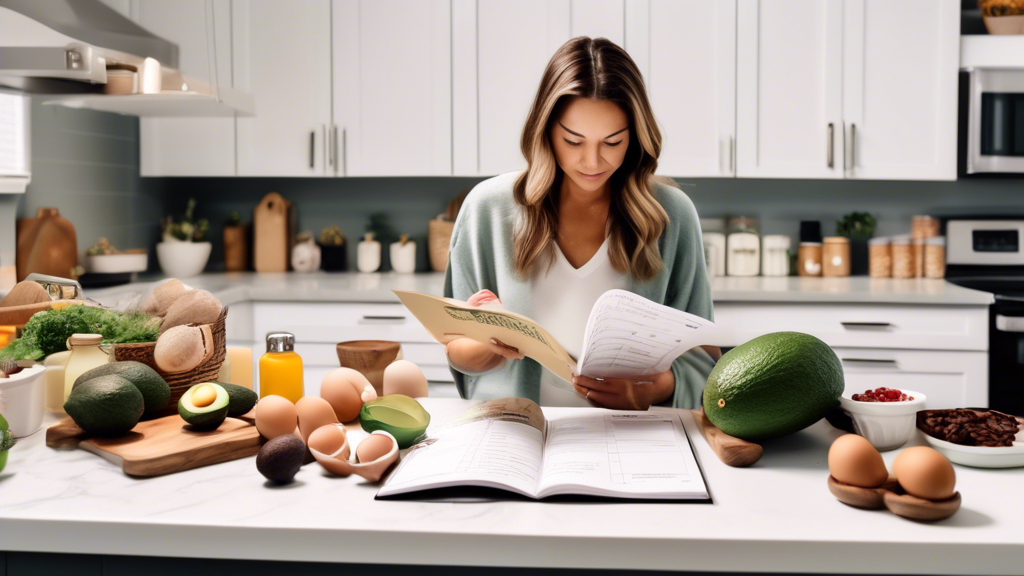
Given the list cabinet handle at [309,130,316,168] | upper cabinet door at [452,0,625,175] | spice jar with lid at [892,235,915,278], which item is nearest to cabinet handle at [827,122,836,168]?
spice jar with lid at [892,235,915,278]

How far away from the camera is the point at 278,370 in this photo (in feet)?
3.80

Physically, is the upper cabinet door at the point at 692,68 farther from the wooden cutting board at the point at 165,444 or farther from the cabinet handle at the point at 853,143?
the wooden cutting board at the point at 165,444

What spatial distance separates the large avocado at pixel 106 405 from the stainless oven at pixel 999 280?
8.59 ft

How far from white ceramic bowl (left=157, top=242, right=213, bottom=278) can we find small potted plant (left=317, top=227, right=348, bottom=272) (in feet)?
1.60

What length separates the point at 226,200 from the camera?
360cm

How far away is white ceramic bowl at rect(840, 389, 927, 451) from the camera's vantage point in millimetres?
974

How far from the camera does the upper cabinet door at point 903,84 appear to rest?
9.59 feet

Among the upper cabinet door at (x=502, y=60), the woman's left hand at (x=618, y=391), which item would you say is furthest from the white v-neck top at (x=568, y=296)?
the upper cabinet door at (x=502, y=60)

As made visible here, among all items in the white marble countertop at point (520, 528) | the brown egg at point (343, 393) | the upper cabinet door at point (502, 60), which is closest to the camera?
the white marble countertop at point (520, 528)

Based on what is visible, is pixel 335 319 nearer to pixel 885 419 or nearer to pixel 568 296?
pixel 568 296

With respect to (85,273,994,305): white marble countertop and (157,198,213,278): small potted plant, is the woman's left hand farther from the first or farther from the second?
(157,198,213,278): small potted plant

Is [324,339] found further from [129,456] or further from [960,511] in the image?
[960,511]

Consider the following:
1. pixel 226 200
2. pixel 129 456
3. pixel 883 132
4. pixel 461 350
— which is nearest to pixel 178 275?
pixel 226 200

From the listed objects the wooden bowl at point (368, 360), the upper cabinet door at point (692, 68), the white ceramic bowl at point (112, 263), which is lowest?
the wooden bowl at point (368, 360)
